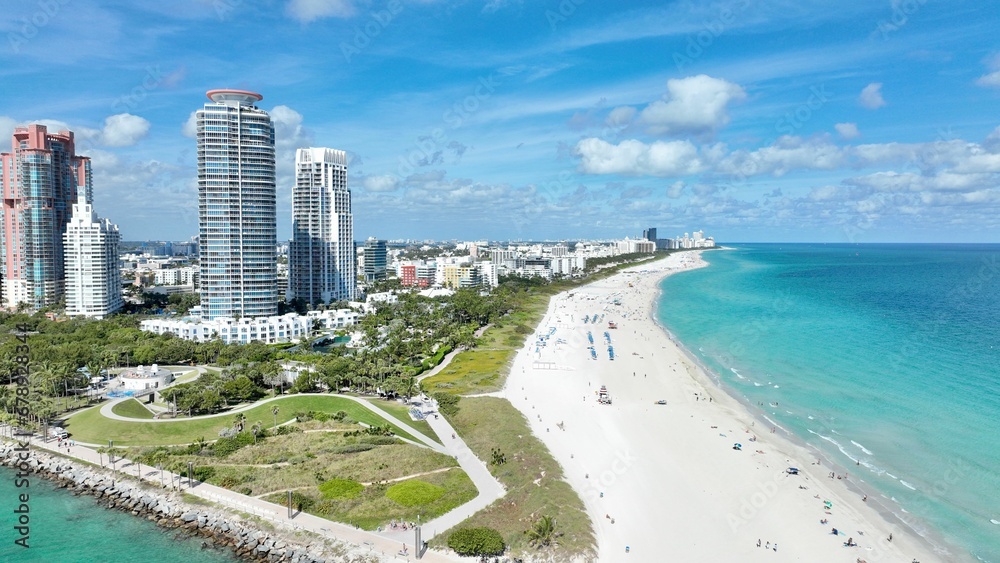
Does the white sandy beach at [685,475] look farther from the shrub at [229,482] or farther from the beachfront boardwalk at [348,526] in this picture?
the shrub at [229,482]

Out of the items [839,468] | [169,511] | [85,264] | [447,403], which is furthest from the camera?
[85,264]

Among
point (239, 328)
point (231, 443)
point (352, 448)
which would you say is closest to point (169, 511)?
point (231, 443)

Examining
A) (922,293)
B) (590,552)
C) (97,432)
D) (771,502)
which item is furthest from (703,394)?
(922,293)

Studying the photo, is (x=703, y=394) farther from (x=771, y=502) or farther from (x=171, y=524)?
(x=171, y=524)

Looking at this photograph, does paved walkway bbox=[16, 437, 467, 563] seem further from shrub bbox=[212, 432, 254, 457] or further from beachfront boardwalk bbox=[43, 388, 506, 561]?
shrub bbox=[212, 432, 254, 457]

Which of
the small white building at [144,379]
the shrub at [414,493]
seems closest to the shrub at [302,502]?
the shrub at [414,493]

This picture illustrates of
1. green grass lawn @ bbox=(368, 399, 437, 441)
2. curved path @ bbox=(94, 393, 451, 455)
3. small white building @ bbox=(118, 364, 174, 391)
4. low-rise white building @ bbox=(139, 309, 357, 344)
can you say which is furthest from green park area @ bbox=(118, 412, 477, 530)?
low-rise white building @ bbox=(139, 309, 357, 344)

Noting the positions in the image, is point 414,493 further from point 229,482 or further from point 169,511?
point 169,511

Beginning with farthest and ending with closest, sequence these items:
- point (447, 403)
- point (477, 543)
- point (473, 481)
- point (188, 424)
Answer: point (447, 403)
point (188, 424)
point (473, 481)
point (477, 543)
